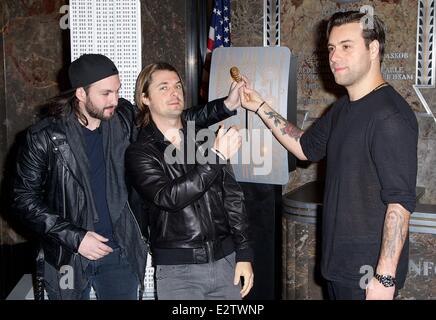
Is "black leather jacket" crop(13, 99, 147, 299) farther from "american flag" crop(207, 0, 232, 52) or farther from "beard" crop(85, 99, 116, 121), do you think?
"american flag" crop(207, 0, 232, 52)

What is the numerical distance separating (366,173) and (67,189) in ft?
4.03

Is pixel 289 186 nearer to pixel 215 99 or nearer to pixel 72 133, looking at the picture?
pixel 215 99

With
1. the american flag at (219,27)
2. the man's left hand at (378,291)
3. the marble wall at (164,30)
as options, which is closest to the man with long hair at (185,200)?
the man's left hand at (378,291)

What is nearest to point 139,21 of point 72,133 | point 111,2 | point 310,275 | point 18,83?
point 111,2

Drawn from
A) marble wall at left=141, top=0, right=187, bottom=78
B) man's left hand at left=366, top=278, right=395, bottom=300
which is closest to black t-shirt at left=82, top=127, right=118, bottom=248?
marble wall at left=141, top=0, right=187, bottom=78

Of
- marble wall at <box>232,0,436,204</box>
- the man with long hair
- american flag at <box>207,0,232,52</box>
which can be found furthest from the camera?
american flag at <box>207,0,232,52</box>

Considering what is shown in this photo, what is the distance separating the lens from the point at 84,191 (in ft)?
7.53

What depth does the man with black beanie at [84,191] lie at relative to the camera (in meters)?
2.24

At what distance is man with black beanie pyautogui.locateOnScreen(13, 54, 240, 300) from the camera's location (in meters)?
2.24

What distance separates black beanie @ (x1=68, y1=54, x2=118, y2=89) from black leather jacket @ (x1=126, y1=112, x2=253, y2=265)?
308mm

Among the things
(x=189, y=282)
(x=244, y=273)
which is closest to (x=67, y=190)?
(x=189, y=282)

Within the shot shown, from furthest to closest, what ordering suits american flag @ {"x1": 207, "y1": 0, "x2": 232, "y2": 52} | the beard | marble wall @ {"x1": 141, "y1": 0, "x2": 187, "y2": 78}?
1. american flag @ {"x1": 207, "y1": 0, "x2": 232, "y2": 52}
2. marble wall @ {"x1": 141, "y1": 0, "x2": 187, "y2": 78}
3. the beard

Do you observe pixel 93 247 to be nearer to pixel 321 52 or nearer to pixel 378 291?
pixel 378 291

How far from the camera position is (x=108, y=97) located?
7.54ft
